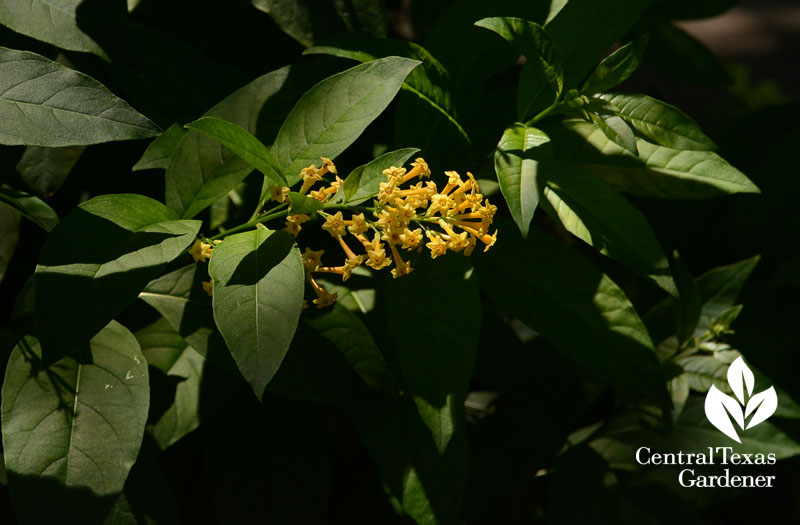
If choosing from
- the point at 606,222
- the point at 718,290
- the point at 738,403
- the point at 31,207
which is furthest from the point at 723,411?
the point at 31,207

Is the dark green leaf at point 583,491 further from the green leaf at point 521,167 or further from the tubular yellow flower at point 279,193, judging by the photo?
the tubular yellow flower at point 279,193

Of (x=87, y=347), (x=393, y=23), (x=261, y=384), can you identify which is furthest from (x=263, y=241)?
(x=393, y=23)

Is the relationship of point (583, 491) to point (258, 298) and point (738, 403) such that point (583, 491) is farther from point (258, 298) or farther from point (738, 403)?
point (258, 298)

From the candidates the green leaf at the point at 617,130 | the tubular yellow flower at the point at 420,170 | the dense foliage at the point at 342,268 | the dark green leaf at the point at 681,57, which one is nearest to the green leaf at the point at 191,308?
the dense foliage at the point at 342,268

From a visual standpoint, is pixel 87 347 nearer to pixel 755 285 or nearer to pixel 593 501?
pixel 593 501

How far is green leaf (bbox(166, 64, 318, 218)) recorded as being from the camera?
1057mm

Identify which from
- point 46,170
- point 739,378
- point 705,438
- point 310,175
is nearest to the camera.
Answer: point 310,175

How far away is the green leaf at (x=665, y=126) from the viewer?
3.64 ft

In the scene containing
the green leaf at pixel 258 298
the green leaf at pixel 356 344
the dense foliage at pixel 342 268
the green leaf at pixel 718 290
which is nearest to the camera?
the green leaf at pixel 258 298

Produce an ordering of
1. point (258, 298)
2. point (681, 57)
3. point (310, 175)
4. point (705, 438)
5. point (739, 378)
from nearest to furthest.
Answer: point (258, 298) → point (310, 175) → point (739, 378) → point (705, 438) → point (681, 57)

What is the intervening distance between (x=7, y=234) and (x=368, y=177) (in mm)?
616

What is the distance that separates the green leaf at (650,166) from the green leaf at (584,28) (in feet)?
0.31

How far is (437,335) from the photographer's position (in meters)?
1.12

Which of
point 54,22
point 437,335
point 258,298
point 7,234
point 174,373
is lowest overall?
point 174,373
